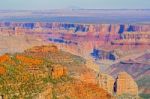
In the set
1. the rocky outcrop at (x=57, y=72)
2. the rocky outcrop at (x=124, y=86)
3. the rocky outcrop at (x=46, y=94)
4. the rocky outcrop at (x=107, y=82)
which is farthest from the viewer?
the rocky outcrop at (x=124, y=86)

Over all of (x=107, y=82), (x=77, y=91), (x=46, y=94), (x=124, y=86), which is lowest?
(x=124, y=86)

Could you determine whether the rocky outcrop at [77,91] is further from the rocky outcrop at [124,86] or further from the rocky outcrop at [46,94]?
the rocky outcrop at [124,86]

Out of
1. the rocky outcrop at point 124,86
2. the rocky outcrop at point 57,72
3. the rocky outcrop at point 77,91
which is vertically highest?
the rocky outcrop at point 57,72

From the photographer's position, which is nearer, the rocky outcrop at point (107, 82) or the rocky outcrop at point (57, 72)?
the rocky outcrop at point (57, 72)

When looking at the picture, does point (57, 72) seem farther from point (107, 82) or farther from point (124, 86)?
point (124, 86)

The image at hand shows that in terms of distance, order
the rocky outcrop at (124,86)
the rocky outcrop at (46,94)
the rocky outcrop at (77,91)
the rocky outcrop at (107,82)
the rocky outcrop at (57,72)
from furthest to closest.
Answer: the rocky outcrop at (124,86) < the rocky outcrop at (107,82) < the rocky outcrop at (57,72) < the rocky outcrop at (77,91) < the rocky outcrop at (46,94)

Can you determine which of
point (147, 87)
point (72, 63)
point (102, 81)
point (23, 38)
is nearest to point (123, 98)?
point (102, 81)

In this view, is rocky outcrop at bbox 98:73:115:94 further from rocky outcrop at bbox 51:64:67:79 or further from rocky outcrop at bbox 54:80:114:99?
rocky outcrop at bbox 51:64:67:79

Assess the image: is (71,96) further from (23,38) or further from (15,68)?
(23,38)

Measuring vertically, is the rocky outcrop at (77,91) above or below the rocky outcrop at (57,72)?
below

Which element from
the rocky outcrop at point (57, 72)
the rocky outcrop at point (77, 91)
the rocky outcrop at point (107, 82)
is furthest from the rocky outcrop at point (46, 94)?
the rocky outcrop at point (107, 82)

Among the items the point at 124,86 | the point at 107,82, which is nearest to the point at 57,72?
the point at 107,82
